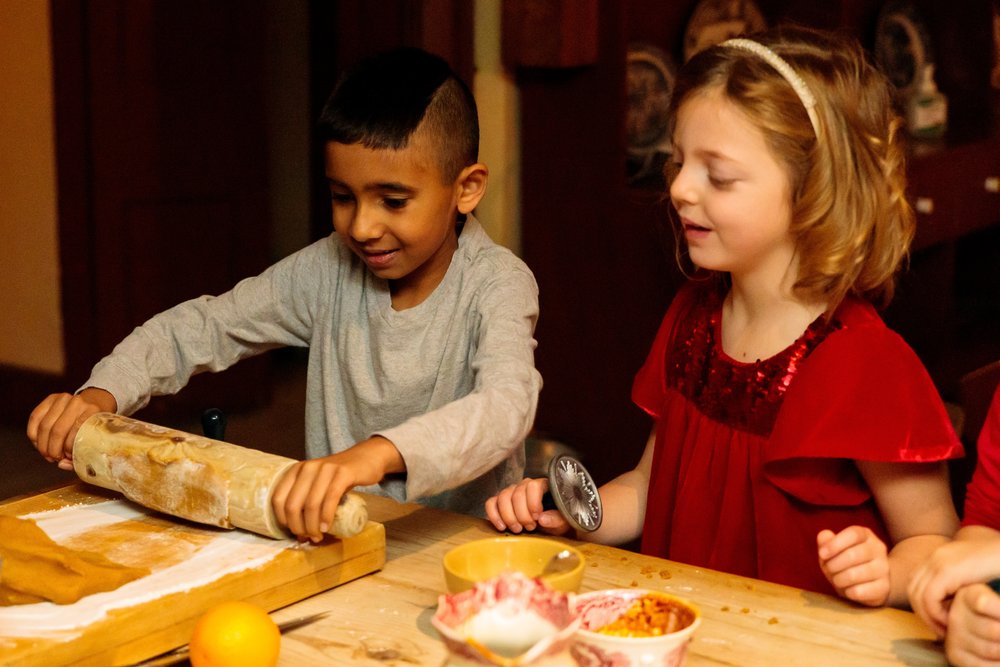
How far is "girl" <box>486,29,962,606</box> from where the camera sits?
143 centimetres

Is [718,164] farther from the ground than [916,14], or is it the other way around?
[916,14]

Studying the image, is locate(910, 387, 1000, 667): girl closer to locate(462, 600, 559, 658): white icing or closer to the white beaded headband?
locate(462, 600, 559, 658): white icing

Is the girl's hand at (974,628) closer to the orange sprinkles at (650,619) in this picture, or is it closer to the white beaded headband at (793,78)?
the orange sprinkles at (650,619)

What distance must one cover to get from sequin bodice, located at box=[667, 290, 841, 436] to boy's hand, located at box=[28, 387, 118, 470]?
77 centimetres

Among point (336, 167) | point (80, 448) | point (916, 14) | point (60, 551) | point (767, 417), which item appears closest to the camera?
point (60, 551)

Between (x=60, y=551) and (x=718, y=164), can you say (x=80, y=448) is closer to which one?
(x=60, y=551)

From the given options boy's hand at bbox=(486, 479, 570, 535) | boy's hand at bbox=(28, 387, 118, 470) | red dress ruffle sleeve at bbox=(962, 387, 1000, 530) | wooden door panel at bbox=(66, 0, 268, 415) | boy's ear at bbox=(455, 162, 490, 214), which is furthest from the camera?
wooden door panel at bbox=(66, 0, 268, 415)

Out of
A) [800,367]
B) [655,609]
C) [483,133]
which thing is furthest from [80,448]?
[483,133]

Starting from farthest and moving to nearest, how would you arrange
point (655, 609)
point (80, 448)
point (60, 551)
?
point (80, 448)
point (60, 551)
point (655, 609)

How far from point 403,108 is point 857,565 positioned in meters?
0.85

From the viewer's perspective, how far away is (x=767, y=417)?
1.54m

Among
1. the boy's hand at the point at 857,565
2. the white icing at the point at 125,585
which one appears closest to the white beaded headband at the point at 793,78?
the boy's hand at the point at 857,565

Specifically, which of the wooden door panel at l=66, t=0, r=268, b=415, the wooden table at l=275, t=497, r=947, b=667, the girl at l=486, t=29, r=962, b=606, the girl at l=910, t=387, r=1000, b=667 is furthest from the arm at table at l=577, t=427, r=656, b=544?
the wooden door panel at l=66, t=0, r=268, b=415

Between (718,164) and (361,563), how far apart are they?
0.62 meters
